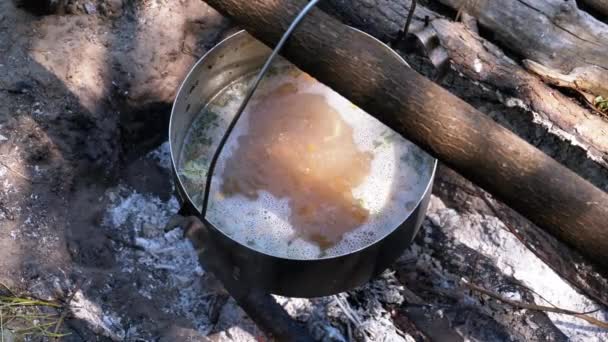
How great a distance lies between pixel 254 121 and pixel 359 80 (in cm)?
104

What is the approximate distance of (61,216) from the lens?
89.6 inches

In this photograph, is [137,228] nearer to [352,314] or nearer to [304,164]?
[304,164]

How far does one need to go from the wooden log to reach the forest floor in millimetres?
1009

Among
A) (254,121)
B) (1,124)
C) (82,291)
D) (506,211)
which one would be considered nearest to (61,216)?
(82,291)

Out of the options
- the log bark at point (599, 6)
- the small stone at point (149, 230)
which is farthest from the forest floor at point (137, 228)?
the log bark at point (599, 6)

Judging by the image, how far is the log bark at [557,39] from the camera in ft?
7.83

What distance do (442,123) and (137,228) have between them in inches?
58.4

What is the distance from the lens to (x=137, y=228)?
2.46 m

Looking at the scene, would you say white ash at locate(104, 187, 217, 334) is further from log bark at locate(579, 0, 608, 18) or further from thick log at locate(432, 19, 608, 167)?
log bark at locate(579, 0, 608, 18)

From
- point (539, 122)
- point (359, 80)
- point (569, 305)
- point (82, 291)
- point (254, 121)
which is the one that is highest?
point (359, 80)

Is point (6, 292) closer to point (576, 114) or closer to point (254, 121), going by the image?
point (254, 121)

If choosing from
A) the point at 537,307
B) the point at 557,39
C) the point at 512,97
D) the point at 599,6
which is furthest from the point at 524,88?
the point at 537,307

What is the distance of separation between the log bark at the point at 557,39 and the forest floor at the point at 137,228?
0.42 m

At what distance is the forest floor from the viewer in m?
2.21
